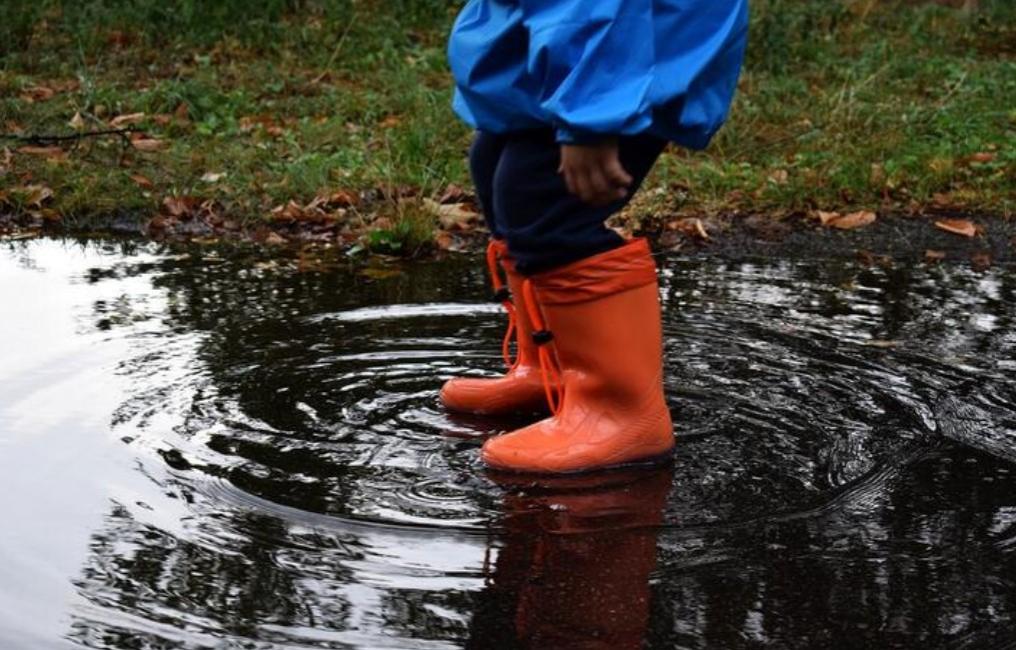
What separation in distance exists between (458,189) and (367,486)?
2.95m

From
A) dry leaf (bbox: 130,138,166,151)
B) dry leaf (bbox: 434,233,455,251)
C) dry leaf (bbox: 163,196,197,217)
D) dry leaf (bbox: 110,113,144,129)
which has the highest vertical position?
dry leaf (bbox: 110,113,144,129)

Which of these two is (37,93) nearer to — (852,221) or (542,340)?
(852,221)

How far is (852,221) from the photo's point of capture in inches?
209

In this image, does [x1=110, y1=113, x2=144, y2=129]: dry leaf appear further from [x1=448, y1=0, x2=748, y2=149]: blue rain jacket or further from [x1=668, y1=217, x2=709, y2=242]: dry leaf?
[x1=448, y1=0, x2=748, y2=149]: blue rain jacket

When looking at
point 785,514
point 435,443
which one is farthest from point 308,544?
point 785,514

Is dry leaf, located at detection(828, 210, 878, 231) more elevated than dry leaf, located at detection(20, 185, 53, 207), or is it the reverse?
dry leaf, located at detection(20, 185, 53, 207)

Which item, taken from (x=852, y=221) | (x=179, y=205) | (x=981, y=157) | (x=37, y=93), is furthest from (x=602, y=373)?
(x=37, y=93)

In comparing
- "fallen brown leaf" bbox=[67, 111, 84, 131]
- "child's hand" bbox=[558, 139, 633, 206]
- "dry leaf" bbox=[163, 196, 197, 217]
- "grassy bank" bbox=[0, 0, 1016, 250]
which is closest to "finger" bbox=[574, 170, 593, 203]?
"child's hand" bbox=[558, 139, 633, 206]

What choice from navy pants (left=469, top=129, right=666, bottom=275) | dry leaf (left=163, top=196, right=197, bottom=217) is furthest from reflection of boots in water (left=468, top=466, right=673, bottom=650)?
dry leaf (left=163, top=196, right=197, bottom=217)

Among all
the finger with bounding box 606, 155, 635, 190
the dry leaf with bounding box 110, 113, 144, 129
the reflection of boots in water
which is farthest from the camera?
the dry leaf with bounding box 110, 113, 144, 129

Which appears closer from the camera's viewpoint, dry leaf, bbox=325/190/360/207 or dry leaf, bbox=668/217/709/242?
dry leaf, bbox=668/217/709/242

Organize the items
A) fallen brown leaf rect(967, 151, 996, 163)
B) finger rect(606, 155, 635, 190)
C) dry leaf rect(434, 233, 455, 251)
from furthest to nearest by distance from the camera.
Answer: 1. fallen brown leaf rect(967, 151, 996, 163)
2. dry leaf rect(434, 233, 455, 251)
3. finger rect(606, 155, 635, 190)

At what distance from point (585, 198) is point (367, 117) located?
4192 millimetres

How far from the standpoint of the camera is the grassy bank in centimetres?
555
